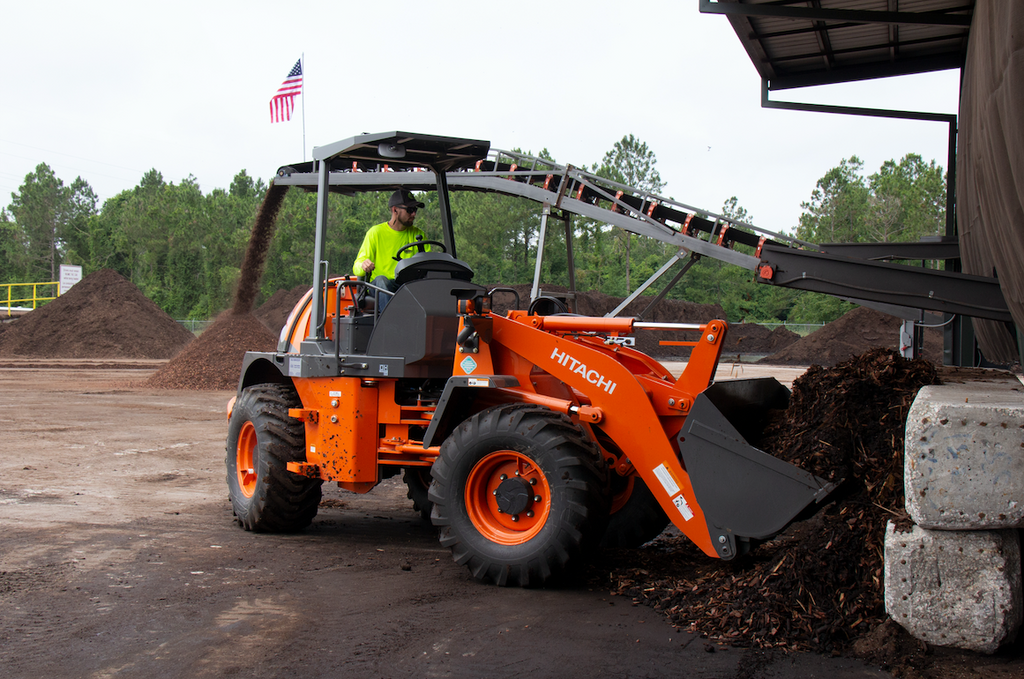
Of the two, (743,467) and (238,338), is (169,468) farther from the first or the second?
(238,338)

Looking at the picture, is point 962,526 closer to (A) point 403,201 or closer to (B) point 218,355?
(A) point 403,201

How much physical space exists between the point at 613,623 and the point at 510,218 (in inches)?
1473

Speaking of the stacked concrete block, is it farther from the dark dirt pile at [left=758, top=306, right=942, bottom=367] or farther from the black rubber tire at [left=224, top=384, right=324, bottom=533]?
the dark dirt pile at [left=758, top=306, right=942, bottom=367]

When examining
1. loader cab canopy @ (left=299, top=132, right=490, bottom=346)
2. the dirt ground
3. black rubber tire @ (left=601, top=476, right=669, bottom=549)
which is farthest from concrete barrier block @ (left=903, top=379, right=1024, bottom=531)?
loader cab canopy @ (left=299, top=132, right=490, bottom=346)

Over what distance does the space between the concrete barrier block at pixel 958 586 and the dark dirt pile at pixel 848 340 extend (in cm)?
3324

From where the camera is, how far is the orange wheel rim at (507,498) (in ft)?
16.0

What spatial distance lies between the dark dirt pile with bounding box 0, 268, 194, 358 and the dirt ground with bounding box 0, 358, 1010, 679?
29417mm

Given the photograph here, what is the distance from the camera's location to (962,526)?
12.0ft

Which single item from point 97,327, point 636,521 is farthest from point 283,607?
point 97,327

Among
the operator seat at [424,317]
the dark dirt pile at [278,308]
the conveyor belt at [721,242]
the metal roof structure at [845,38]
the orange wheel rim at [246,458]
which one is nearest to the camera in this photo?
the operator seat at [424,317]

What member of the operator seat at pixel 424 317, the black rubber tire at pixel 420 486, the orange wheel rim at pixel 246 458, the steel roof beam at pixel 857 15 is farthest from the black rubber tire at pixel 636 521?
the steel roof beam at pixel 857 15

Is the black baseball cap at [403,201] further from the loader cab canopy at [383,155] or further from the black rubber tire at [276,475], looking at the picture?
the black rubber tire at [276,475]

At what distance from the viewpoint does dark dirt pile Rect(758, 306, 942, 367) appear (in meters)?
36.1

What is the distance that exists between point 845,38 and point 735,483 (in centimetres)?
802
